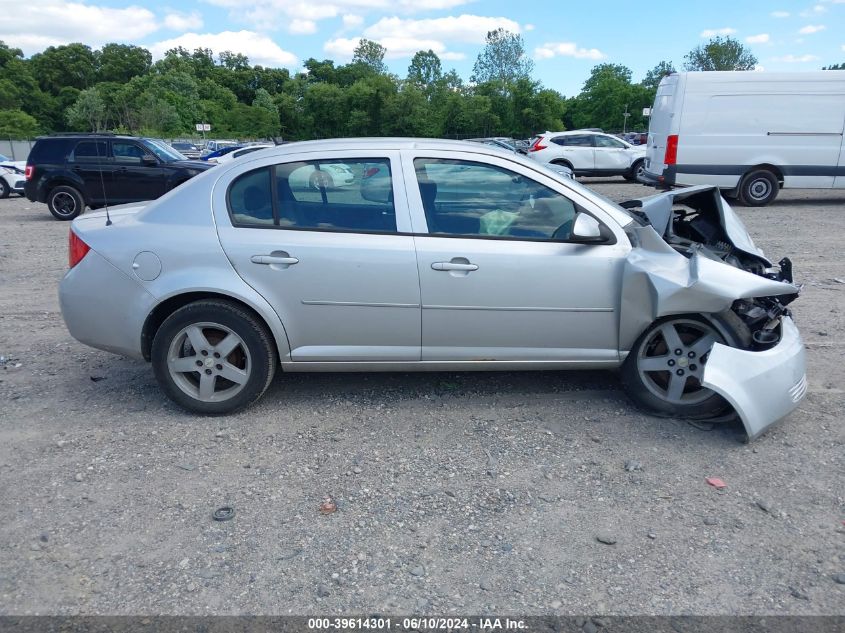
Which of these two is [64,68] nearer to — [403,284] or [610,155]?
[610,155]

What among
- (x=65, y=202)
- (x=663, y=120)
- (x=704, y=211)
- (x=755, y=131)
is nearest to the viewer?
(x=704, y=211)

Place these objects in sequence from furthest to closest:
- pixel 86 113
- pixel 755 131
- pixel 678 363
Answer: pixel 86 113
pixel 755 131
pixel 678 363

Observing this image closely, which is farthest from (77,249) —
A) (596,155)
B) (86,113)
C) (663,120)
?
(86,113)

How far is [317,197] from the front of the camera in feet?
13.7

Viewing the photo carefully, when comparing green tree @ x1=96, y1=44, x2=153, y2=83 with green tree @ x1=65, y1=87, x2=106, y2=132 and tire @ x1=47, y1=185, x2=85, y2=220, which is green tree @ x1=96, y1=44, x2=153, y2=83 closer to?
green tree @ x1=65, y1=87, x2=106, y2=132

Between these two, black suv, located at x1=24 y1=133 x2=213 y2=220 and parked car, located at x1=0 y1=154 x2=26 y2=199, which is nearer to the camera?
black suv, located at x1=24 y1=133 x2=213 y2=220

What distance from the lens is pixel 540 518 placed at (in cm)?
316

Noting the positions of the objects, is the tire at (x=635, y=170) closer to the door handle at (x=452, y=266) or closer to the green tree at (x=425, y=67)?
the door handle at (x=452, y=266)

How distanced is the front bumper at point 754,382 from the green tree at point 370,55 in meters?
121

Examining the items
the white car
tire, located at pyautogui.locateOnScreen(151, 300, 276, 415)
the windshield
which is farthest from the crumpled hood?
the white car

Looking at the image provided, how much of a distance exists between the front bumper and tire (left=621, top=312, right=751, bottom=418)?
0.75ft

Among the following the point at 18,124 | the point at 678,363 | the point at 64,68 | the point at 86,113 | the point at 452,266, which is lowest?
the point at 678,363

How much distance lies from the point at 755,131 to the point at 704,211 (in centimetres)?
1084

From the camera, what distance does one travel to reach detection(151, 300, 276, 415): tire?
160 inches
